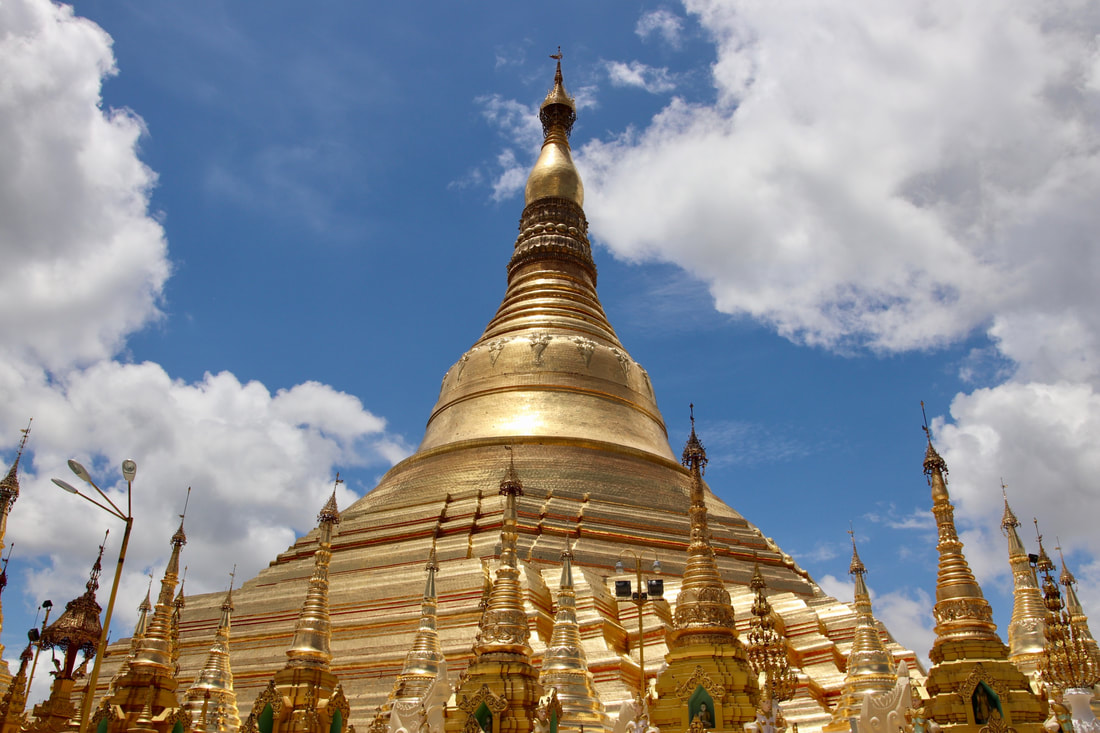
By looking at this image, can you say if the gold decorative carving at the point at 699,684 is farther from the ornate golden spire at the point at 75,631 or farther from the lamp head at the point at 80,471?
the ornate golden spire at the point at 75,631

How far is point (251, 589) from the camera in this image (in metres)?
20.5

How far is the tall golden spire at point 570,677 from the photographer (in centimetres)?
1116

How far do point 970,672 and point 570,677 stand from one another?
4935 millimetres

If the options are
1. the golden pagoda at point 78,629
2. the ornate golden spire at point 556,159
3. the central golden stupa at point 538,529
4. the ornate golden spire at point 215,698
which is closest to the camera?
the ornate golden spire at point 215,698

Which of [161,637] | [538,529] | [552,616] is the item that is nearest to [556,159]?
[538,529]

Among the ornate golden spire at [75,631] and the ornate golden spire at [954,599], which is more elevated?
the ornate golden spire at [75,631]

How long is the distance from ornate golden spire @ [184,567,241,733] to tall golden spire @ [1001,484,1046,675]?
1245cm

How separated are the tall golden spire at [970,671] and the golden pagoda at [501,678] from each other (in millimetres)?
4439

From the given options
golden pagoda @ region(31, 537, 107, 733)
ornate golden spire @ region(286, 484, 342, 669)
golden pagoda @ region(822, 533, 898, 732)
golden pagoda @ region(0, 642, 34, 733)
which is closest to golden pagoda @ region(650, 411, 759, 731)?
golden pagoda @ region(822, 533, 898, 732)

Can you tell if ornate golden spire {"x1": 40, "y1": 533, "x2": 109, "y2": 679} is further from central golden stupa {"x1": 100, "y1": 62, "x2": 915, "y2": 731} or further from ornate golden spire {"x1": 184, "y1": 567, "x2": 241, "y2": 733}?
ornate golden spire {"x1": 184, "y1": 567, "x2": 241, "y2": 733}

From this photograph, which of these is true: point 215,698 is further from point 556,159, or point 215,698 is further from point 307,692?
point 556,159

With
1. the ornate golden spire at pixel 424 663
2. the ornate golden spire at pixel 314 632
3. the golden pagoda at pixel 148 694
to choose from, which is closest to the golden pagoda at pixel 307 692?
the ornate golden spire at pixel 314 632

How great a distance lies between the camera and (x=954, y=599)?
10.1m

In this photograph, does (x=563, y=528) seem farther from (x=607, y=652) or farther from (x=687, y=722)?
(x=687, y=722)
